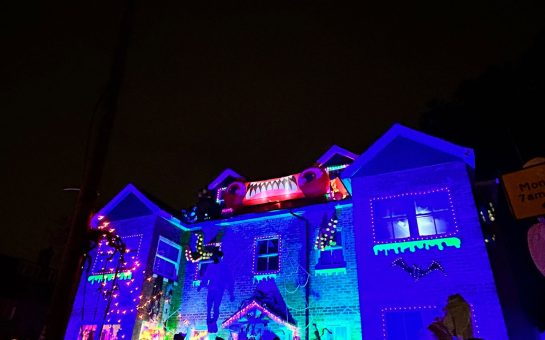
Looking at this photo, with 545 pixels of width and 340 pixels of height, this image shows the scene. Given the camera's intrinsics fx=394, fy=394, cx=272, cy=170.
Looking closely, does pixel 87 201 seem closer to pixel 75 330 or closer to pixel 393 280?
pixel 393 280

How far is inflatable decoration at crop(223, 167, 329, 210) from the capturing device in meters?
15.3

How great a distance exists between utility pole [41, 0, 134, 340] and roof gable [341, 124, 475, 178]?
8.80 metres

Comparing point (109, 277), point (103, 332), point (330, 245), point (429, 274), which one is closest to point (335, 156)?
point (330, 245)

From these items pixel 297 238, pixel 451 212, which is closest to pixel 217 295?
pixel 297 238

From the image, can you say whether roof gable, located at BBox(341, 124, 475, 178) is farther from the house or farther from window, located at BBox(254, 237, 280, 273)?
the house

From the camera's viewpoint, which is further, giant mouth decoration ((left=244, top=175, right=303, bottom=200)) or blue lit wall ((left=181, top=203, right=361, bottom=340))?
giant mouth decoration ((left=244, top=175, right=303, bottom=200))

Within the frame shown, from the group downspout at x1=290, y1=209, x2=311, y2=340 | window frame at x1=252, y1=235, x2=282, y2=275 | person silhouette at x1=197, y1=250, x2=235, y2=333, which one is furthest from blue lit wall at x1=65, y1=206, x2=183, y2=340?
downspout at x1=290, y1=209, x2=311, y2=340

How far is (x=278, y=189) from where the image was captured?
1625cm

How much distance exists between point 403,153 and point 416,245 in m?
3.13

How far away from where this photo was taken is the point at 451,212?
36.4ft

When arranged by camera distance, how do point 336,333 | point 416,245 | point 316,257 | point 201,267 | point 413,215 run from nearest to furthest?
point 416,245, point 413,215, point 336,333, point 316,257, point 201,267

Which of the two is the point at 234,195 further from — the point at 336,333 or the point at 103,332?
the point at 103,332

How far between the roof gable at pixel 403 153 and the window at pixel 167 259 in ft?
25.9

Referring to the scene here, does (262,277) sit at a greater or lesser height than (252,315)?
greater
